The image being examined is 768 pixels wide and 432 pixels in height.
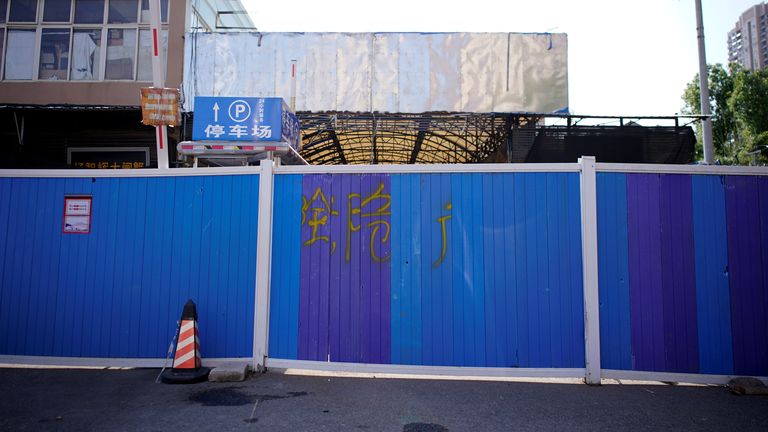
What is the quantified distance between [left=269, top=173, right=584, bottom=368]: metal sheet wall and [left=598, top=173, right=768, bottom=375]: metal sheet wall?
0.44m

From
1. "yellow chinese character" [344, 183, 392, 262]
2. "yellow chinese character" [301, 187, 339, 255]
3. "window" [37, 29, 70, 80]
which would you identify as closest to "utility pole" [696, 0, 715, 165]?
"yellow chinese character" [344, 183, 392, 262]

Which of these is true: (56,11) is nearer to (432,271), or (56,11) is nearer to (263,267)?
(263,267)

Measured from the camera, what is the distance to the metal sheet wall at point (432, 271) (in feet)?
18.9

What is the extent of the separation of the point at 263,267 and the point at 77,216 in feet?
8.45

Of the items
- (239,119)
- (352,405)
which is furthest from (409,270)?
(239,119)

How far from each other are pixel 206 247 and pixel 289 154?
→ 1.69 m

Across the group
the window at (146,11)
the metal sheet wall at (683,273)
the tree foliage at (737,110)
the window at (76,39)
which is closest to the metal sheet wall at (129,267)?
the metal sheet wall at (683,273)

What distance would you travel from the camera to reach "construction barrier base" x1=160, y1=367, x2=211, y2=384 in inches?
216

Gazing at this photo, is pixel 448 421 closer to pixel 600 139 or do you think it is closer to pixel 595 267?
pixel 595 267

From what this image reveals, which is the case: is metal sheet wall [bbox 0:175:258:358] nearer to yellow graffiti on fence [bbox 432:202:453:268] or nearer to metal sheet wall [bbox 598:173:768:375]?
yellow graffiti on fence [bbox 432:202:453:268]

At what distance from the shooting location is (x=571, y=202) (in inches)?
229

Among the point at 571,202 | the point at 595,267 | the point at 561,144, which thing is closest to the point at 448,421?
the point at 595,267

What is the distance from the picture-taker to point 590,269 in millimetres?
5688

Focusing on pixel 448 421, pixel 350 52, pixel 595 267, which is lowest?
pixel 448 421
